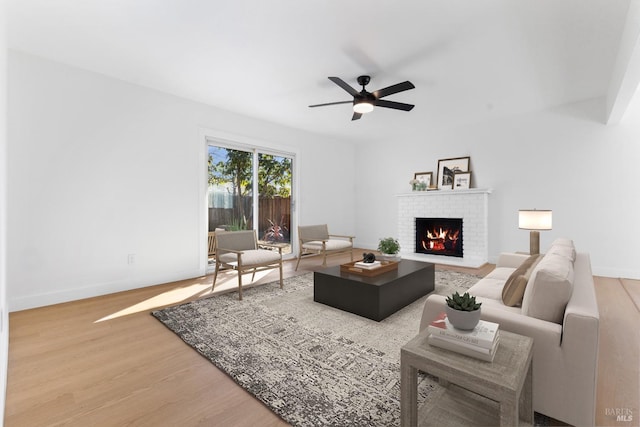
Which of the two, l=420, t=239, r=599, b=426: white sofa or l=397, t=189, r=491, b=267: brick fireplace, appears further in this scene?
l=397, t=189, r=491, b=267: brick fireplace

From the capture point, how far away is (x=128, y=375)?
1.85 metres

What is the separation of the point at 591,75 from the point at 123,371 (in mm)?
5528

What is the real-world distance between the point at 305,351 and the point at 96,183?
312 centimetres

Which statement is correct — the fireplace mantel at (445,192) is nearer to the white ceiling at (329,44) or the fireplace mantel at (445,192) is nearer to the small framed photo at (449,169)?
the small framed photo at (449,169)

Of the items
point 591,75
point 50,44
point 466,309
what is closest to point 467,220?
point 591,75

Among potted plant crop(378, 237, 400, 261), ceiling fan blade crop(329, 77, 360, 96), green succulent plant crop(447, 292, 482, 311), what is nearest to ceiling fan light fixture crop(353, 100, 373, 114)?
ceiling fan blade crop(329, 77, 360, 96)

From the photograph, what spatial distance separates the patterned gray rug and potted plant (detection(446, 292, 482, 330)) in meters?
0.60

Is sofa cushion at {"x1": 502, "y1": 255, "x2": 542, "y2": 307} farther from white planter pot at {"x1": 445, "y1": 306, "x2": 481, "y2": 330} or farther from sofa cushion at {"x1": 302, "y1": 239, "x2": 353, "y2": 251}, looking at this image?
sofa cushion at {"x1": 302, "y1": 239, "x2": 353, "y2": 251}

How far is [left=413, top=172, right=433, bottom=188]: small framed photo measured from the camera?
5949mm

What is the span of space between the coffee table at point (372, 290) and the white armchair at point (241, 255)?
756 mm

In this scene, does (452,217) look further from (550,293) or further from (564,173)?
(550,293)

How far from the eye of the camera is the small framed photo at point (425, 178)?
234 inches

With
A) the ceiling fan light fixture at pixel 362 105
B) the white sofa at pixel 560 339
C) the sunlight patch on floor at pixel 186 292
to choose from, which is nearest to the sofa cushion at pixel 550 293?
the white sofa at pixel 560 339

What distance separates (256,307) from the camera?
299 centimetres
